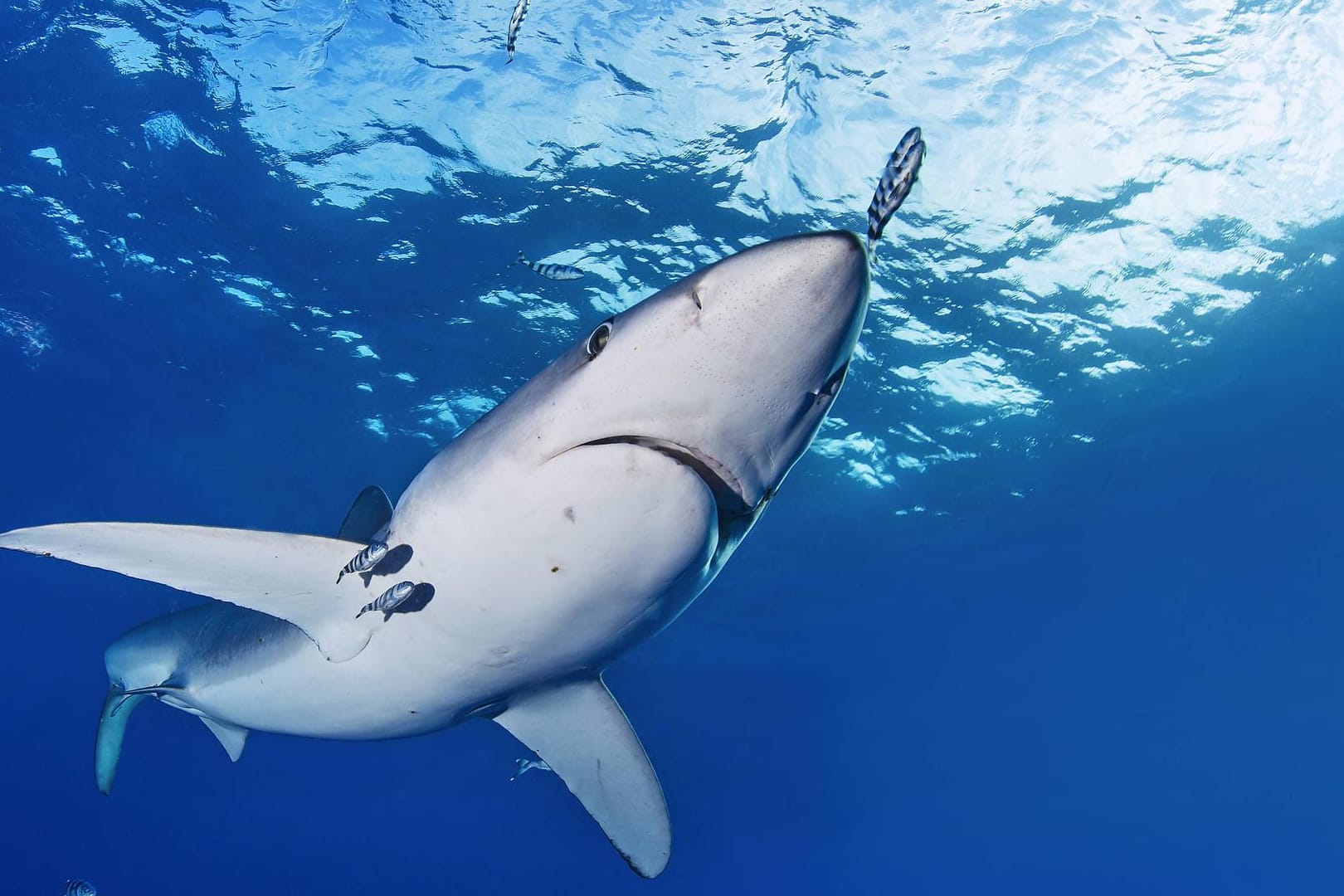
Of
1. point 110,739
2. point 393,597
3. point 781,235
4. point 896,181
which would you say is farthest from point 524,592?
point 781,235

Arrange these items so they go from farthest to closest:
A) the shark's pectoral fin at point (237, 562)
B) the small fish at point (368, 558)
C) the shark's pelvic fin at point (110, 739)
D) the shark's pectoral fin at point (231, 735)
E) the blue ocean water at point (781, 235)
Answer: the blue ocean water at point (781, 235) < the shark's pelvic fin at point (110, 739) < the shark's pectoral fin at point (231, 735) < the small fish at point (368, 558) < the shark's pectoral fin at point (237, 562)

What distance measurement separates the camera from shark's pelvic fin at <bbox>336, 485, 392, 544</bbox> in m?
3.44

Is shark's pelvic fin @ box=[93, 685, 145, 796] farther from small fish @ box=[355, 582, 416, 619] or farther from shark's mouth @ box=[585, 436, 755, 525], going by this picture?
shark's mouth @ box=[585, 436, 755, 525]

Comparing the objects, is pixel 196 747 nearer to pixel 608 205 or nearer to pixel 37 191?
pixel 37 191

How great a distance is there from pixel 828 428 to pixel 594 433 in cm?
1577

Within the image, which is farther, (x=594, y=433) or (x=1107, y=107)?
(x=1107, y=107)

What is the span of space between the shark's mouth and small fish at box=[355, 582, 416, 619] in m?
1.09

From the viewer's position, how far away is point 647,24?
9.30 m

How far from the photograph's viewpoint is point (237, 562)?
2682 millimetres

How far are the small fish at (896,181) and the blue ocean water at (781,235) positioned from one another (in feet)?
23.7

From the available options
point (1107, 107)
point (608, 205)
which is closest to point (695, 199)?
point (608, 205)

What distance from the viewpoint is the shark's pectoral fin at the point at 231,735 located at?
4883 millimetres

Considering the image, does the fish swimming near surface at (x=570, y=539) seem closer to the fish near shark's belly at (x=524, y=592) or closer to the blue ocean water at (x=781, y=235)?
the fish near shark's belly at (x=524, y=592)

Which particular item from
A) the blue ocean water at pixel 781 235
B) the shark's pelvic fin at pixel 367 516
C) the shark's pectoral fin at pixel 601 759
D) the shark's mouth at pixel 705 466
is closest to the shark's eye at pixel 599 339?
the shark's mouth at pixel 705 466
